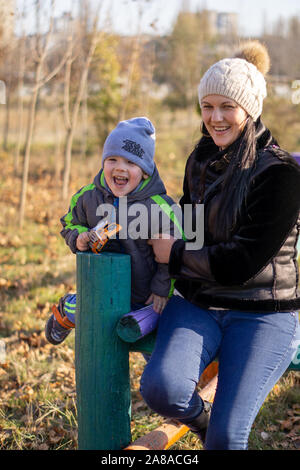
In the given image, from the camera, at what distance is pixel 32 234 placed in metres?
7.64

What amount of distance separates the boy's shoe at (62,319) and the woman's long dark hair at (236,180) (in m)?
0.91

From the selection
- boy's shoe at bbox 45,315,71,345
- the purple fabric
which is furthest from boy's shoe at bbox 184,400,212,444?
boy's shoe at bbox 45,315,71,345

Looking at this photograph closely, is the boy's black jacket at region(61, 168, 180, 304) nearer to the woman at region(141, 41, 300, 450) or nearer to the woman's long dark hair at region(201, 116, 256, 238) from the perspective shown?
the woman at region(141, 41, 300, 450)

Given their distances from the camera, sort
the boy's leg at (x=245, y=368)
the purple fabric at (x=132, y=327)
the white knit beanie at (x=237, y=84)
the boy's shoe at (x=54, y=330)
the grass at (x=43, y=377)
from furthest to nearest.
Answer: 1. the grass at (x=43, y=377)
2. the boy's shoe at (x=54, y=330)
3. the white knit beanie at (x=237, y=84)
4. the purple fabric at (x=132, y=327)
5. the boy's leg at (x=245, y=368)

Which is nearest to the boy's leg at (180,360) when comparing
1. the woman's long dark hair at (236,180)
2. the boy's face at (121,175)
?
the woman's long dark hair at (236,180)

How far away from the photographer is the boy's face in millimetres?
2473

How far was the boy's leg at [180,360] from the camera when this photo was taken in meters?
2.05

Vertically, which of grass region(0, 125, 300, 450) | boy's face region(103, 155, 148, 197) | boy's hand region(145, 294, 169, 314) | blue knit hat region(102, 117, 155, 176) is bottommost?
grass region(0, 125, 300, 450)

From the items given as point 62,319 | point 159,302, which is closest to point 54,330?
point 62,319

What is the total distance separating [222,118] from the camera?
7.61 ft

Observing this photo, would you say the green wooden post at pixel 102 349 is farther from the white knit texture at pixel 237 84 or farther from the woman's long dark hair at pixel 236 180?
the white knit texture at pixel 237 84

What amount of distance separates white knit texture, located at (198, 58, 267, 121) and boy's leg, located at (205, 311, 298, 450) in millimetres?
900
